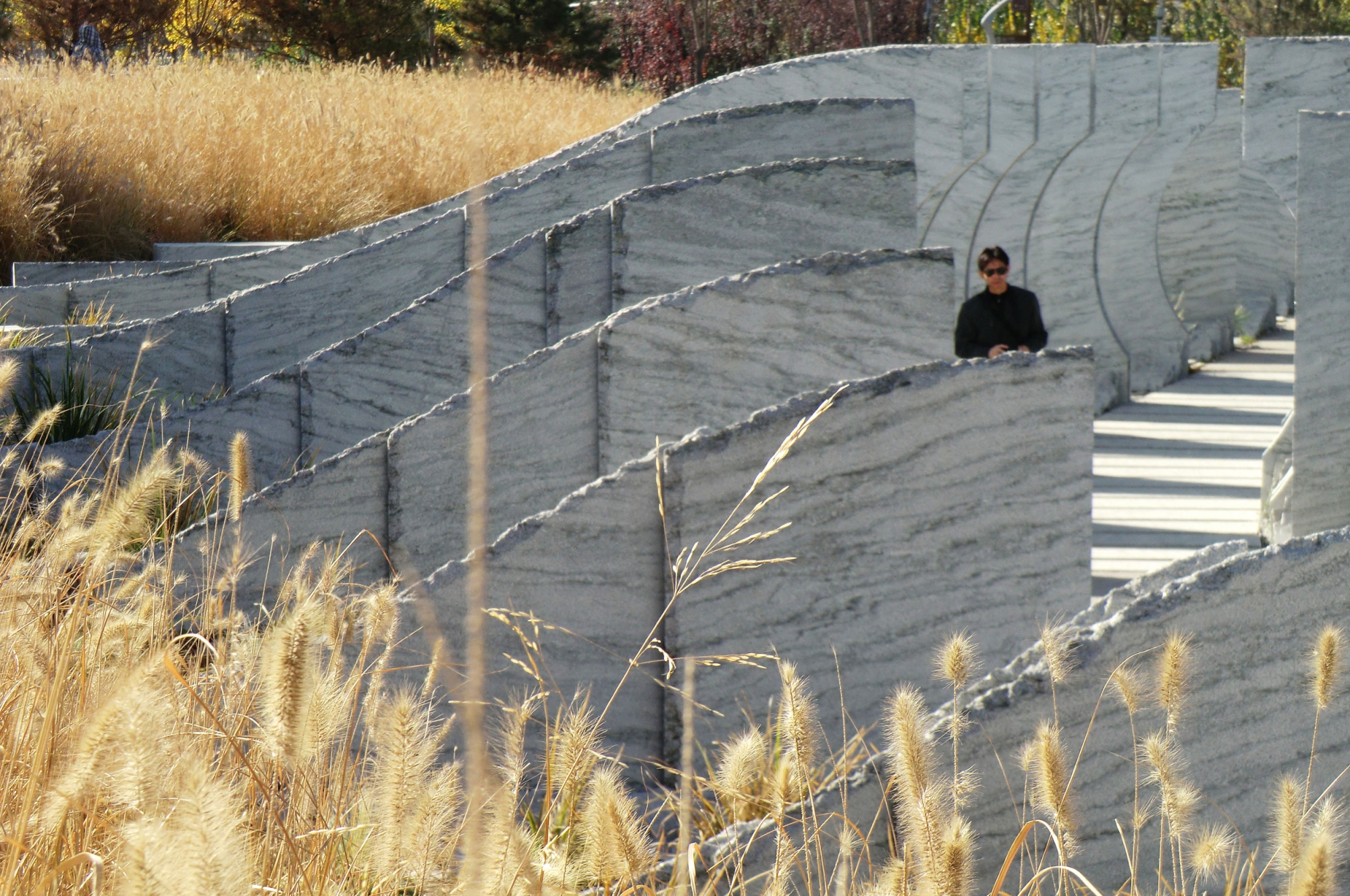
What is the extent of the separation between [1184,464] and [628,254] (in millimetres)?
4104

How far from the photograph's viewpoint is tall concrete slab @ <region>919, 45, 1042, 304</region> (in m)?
9.12

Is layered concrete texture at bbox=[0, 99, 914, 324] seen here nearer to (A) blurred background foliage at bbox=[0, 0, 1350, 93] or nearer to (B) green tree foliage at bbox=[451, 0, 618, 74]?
(A) blurred background foliage at bbox=[0, 0, 1350, 93]

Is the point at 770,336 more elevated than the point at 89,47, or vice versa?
the point at 89,47

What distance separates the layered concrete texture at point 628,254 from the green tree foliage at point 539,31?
22411mm

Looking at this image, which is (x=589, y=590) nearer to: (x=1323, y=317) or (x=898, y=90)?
(x=1323, y=317)

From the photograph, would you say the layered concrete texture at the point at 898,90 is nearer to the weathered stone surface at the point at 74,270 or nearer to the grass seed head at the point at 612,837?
the weathered stone surface at the point at 74,270

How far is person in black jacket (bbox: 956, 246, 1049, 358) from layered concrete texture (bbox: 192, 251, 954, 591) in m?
2.44

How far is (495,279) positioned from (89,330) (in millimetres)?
2680

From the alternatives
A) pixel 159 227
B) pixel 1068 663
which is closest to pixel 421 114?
pixel 159 227

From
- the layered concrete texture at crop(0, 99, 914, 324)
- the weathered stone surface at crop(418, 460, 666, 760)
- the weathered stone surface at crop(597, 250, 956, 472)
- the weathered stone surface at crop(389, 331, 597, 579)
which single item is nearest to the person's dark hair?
the layered concrete texture at crop(0, 99, 914, 324)

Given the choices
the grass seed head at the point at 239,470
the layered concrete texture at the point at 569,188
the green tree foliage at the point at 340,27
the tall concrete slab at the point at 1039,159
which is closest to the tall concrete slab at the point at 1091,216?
the tall concrete slab at the point at 1039,159

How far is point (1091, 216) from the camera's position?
35.0 ft

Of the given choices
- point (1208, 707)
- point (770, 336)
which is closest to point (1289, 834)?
point (1208, 707)

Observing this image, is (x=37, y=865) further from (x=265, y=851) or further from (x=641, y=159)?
(x=641, y=159)
